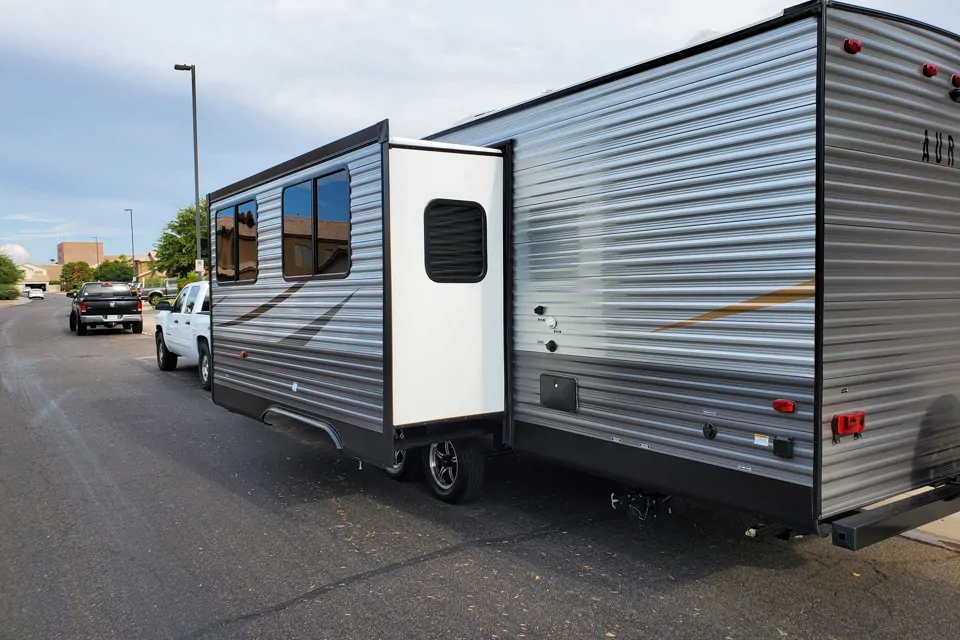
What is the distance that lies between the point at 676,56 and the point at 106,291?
2355cm

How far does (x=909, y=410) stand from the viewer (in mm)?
4059

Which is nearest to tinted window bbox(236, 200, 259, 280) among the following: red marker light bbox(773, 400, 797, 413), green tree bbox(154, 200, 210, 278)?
red marker light bbox(773, 400, 797, 413)

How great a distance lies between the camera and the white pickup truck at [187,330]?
12430 mm

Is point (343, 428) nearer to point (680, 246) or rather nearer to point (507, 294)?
point (507, 294)

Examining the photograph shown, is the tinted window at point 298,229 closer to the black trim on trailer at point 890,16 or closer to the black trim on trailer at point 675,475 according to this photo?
the black trim on trailer at point 675,475

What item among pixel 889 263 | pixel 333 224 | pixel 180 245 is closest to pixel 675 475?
pixel 889 263

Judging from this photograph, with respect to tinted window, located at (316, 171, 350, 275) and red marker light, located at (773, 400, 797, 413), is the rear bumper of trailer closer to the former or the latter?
red marker light, located at (773, 400, 797, 413)

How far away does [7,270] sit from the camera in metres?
78.7

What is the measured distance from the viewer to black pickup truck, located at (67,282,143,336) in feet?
75.7

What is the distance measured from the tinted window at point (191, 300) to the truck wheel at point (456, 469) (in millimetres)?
8515

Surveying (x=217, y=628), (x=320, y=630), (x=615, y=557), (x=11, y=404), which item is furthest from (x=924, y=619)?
(x=11, y=404)

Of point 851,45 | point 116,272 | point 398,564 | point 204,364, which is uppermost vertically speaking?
point 116,272

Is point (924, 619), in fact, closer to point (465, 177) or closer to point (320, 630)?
point (320, 630)

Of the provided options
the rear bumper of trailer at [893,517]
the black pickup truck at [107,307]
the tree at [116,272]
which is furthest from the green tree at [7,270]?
the rear bumper of trailer at [893,517]
